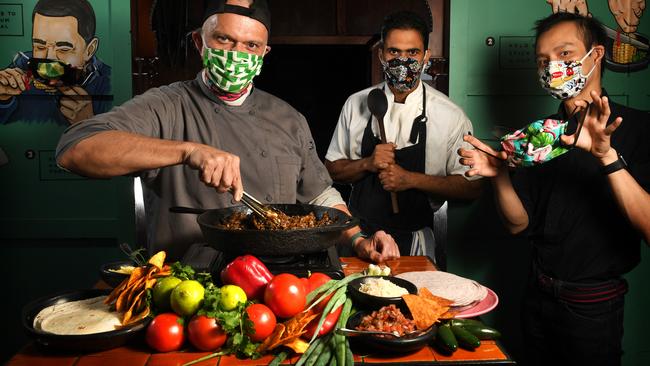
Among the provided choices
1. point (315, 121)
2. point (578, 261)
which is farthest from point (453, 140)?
point (315, 121)

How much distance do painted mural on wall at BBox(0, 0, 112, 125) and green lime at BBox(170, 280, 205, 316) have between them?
243cm

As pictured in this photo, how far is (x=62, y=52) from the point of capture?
345cm

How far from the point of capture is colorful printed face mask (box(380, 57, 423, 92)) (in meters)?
3.33

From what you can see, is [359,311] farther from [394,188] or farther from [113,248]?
[113,248]

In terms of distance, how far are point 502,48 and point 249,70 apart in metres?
1.90

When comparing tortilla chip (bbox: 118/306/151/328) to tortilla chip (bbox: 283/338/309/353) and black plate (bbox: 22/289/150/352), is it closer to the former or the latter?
black plate (bbox: 22/289/150/352)

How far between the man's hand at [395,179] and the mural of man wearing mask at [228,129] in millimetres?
660

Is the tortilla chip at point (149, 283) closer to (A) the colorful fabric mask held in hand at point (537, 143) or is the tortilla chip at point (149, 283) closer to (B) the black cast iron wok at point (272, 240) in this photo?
(B) the black cast iron wok at point (272, 240)

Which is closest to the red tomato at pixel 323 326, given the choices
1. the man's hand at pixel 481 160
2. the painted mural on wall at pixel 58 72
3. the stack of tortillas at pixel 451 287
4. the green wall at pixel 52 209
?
the stack of tortillas at pixel 451 287

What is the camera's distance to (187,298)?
141 centimetres

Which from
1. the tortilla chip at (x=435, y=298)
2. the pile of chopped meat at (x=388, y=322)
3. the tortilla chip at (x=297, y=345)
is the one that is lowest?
the tortilla chip at (x=297, y=345)

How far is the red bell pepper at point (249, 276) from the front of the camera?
1518 mm

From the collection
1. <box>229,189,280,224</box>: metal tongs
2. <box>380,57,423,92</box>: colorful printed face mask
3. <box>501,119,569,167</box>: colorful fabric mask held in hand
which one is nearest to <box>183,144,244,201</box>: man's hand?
<box>229,189,280,224</box>: metal tongs

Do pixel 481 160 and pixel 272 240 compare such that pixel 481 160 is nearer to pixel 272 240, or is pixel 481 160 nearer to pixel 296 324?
pixel 272 240
